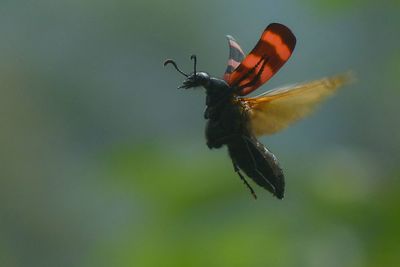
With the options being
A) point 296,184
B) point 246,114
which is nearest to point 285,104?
point 246,114

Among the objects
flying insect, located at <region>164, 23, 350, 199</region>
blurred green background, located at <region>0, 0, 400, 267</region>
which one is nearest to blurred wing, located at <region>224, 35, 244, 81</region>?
flying insect, located at <region>164, 23, 350, 199</region>

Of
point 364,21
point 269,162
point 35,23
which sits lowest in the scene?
point 269,162

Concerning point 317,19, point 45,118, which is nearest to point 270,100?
point 317,19

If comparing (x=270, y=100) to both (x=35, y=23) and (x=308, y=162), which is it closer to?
(x=308, y=162)

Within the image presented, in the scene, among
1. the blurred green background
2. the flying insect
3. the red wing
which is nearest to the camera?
the red wing

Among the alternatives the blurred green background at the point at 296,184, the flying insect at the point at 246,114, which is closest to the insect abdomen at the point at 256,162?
the flying insect at the point at 246,114

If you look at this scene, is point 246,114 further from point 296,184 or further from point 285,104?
point 296,184

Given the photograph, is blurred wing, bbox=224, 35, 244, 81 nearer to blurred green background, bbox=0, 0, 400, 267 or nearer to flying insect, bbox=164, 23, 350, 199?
flying insect, bbox=164, 23, 350, 199
